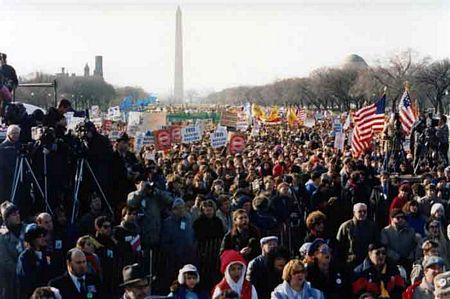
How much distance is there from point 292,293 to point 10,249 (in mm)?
3351

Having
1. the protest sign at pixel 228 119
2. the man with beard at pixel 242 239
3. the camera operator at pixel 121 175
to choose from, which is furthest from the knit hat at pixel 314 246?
the protest sign at pixel 228 119

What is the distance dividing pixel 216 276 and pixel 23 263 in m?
3.55

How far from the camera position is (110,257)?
9.49 metres

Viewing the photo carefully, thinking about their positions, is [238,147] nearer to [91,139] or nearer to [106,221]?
[91,139]

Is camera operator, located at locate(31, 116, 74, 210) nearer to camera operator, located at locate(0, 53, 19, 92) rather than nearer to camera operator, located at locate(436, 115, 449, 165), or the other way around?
camera operator, located at locate(0, 53, 19, 92)

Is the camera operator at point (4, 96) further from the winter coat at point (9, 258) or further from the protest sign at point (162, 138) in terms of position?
the protest sign at point (162, 138)

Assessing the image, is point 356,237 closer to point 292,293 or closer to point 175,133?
point 292,293

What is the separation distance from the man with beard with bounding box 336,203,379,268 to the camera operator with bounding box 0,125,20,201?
472 cm

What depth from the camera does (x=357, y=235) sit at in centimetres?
1038

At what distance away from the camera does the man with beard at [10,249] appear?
8.81 metres

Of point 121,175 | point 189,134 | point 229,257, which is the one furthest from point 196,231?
point 189,134

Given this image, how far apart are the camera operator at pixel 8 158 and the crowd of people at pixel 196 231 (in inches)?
0.6

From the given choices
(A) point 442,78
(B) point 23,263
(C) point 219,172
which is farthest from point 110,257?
(A) point 442,78

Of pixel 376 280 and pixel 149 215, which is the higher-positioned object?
pixel 149 215
